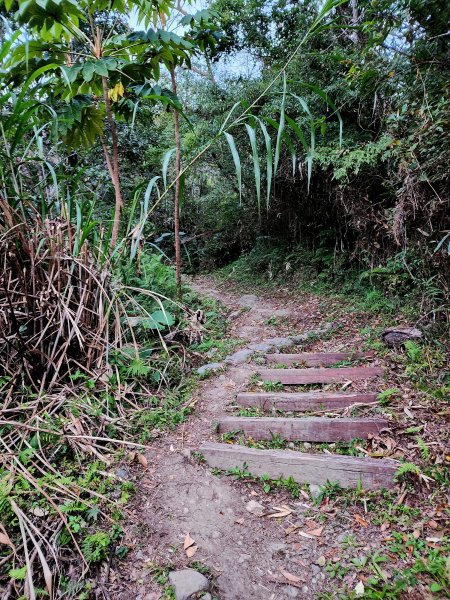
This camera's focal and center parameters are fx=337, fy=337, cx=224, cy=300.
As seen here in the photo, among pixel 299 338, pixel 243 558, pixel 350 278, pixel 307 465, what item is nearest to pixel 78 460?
pixel 243 558

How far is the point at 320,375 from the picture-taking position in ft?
7.77

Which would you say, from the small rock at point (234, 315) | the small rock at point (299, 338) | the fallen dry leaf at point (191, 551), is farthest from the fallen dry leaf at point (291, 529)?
the small rock at point (234, 315)

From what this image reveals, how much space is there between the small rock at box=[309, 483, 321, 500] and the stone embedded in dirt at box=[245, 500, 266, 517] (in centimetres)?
24

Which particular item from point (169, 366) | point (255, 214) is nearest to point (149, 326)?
point (169, 366)

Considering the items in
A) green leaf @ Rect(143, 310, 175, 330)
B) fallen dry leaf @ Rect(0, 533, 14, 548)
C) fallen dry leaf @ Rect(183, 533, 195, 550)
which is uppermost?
green leaf @ Rect(143, 310, 175, 330)

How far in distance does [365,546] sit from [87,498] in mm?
1144

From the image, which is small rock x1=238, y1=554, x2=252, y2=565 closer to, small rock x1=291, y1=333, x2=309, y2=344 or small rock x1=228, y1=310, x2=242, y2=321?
small rock x1=291, y1=333, x2=309, y2=344

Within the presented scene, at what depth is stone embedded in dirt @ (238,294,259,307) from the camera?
15.4 ft

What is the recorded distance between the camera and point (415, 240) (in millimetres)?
3008

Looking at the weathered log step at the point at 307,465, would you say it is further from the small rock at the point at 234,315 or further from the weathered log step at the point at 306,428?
the small rock at the point at 234,315

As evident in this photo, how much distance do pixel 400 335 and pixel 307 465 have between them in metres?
1.38

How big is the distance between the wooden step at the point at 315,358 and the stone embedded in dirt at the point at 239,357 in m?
0.19

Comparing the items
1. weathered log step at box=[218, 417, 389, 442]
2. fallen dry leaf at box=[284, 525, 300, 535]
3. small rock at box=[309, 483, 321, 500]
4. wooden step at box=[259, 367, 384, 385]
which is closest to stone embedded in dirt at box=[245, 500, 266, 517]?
fallen dry leaf at box=[284, 525, 300, 535]

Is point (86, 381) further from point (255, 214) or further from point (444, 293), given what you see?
point (255, 214)
